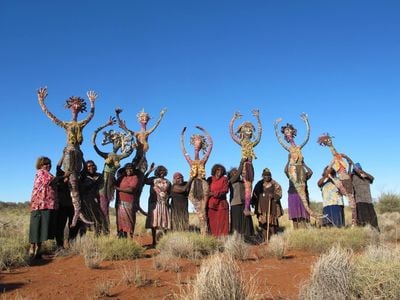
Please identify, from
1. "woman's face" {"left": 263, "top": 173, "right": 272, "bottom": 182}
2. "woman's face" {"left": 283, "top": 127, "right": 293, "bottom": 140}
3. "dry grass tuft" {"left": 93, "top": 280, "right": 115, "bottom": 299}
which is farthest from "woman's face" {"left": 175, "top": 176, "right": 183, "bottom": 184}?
"dry grass tuft" {"left": 93, "top": 280, "right": 115, "bottom": 299}

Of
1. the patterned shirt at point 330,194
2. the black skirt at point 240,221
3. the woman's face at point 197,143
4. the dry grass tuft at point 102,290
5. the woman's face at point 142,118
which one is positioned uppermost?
the woman's face at point 142,118

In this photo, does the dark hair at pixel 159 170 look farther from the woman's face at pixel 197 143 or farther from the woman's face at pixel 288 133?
the woman's face at pixel 288 133

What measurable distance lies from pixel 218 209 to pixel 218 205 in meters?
0.10

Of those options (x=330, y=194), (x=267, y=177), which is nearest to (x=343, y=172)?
(x=330, y=194)

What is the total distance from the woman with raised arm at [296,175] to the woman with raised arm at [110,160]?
4.31 metres

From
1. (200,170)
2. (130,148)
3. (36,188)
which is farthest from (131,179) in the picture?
(36,188)

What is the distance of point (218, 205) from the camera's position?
35.6ft

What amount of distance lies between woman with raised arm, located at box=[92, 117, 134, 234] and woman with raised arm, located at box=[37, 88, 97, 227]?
0.70 m

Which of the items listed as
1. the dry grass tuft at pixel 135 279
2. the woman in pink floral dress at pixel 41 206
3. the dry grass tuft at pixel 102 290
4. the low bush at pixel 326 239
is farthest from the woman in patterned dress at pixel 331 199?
the dry grass tuft at pixel 102 290

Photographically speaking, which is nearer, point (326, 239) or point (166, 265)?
point (166, 265)

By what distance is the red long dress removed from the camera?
10.8 metres

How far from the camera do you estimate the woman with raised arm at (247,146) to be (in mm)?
10961

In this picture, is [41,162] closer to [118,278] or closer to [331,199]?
[118,278]

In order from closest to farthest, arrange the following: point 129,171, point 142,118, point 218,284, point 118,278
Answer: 1. point 218,284
2. point 118,278
3. point 129,171
4. point 142,118
